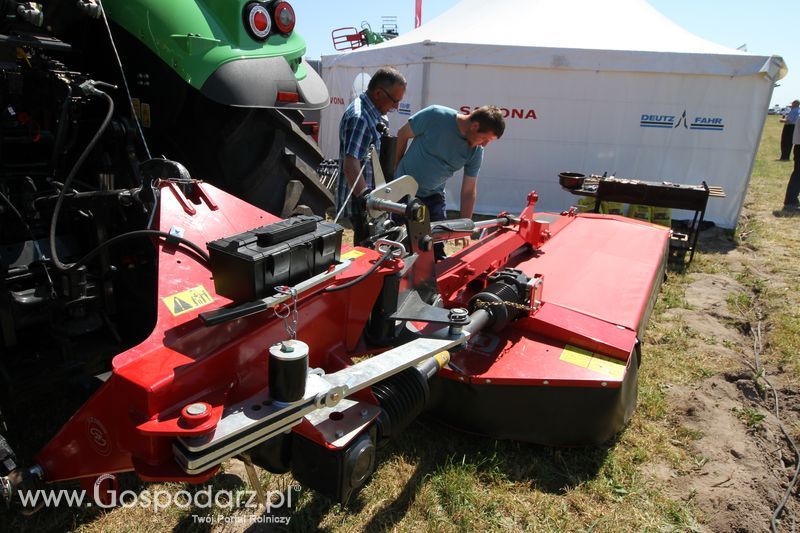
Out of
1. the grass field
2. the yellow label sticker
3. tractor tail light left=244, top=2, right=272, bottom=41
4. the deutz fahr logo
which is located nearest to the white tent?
the deutz fahr logo

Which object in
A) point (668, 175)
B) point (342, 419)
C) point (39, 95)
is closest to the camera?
point (342, 419)

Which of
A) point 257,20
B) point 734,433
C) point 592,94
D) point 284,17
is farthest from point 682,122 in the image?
point 257,20

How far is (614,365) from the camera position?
81.6 inches

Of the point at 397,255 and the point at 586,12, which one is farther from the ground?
the point at 586,12

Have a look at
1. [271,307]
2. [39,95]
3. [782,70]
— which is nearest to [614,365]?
[271,307]

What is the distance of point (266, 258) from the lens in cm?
124

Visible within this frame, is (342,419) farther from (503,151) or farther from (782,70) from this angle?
(782,70)

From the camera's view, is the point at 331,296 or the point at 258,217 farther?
the point at 258,217

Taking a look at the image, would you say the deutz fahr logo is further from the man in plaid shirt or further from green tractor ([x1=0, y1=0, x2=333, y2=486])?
green tractor ([x1=0, y1=0, x2=333, y2=486])

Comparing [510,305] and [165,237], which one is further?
[510,305]

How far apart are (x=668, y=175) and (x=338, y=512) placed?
6.34 m

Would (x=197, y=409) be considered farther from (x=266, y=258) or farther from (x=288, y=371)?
(x=266, y=258)

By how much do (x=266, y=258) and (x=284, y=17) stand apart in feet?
4.66

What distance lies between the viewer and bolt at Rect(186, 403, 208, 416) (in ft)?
3.46
